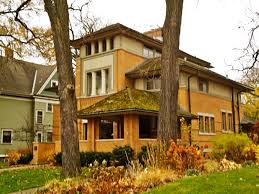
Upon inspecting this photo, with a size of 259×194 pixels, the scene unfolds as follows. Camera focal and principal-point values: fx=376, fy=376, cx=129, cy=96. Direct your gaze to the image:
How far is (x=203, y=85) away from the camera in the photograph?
104 feet

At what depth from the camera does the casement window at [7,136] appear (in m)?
41.7

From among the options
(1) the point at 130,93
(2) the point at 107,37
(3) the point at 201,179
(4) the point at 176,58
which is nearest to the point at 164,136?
(4) the point at 176,58

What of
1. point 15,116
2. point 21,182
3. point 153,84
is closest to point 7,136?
point 15,116

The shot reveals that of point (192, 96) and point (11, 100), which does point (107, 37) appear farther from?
point (11, 100)

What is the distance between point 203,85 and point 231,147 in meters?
13.8

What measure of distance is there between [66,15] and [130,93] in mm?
11873

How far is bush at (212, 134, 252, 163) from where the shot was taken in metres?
18.0

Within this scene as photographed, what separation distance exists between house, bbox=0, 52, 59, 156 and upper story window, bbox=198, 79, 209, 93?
18309 mm

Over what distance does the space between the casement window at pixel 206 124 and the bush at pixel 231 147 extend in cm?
1123

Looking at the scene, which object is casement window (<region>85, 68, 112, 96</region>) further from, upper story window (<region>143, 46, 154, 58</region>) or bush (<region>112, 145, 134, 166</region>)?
bush (<region>112, 145, 134, 166</region>)

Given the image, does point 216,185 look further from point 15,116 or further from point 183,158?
point 15,116

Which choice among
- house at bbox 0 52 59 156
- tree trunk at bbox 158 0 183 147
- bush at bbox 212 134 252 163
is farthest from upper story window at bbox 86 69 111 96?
tree trunk at bbox 158 0 183 147

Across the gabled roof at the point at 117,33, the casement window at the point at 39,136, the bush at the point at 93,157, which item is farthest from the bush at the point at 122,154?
the casement window at the point at 39,136

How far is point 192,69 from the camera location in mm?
28578
